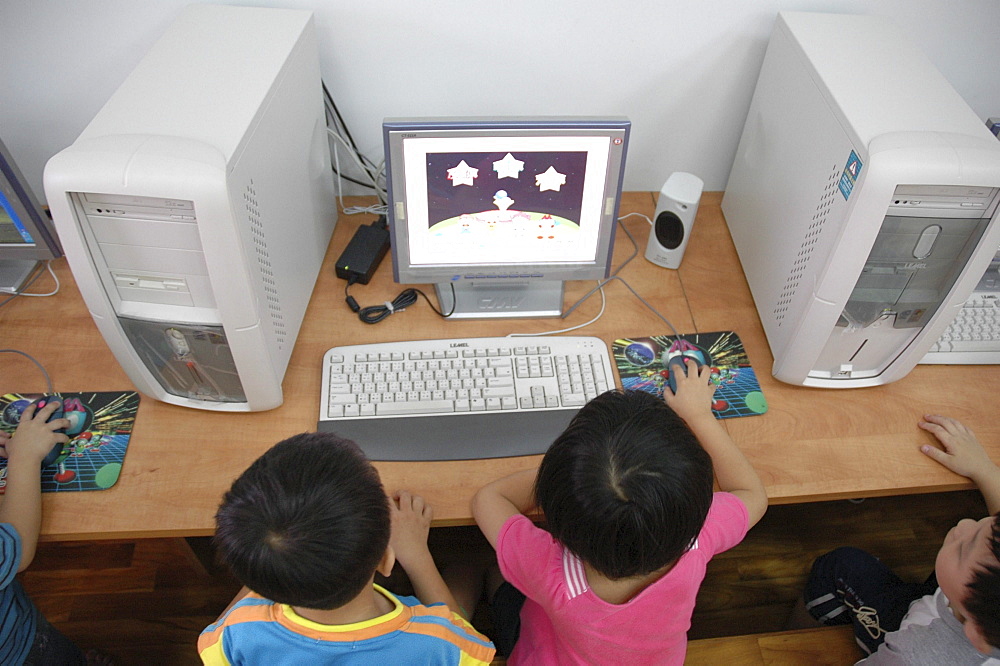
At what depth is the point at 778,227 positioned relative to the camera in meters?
1.15

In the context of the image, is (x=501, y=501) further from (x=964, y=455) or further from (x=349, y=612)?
(x=964, y=455)

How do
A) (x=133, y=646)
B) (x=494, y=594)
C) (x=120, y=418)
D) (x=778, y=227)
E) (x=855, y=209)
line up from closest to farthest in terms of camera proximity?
(x=855, y=209) → (x=120, y=418) → (x=778, y=227) → (x=494, y=594) → (x=133, y=646)

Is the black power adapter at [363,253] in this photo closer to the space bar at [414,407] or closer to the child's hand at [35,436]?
the space bar at [414,407]

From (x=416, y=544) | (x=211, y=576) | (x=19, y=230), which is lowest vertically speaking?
(x=211, y=576)

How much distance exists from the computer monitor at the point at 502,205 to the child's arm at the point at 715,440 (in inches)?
9.4

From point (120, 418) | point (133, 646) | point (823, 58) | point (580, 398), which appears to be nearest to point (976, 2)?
point (823, 58)

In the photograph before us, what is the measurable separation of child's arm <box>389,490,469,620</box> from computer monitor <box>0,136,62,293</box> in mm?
764

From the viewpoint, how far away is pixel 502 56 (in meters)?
1.27

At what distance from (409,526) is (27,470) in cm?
54

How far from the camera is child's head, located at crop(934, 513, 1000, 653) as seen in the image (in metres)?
0.85

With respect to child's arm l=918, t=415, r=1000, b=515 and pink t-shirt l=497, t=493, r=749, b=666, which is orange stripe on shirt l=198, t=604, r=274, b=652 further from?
child's arm l=918, t=415, r=1000, b=515

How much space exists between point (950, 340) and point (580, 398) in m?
0.66

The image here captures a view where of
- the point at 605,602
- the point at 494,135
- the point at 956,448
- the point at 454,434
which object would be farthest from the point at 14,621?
the point at 956,448

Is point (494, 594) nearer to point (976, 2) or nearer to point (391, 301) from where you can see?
point (391, 301)
